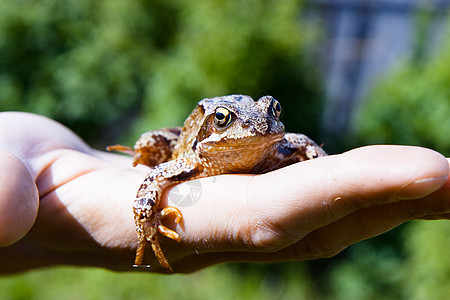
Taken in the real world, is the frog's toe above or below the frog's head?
below

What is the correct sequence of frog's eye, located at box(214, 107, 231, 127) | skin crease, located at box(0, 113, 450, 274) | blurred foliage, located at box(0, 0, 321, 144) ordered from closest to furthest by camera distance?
1. skin crease, located at box(0, 113, 450, 274)
2. frog's eye, located at box(214, 107, 231, 127)
3. blurred foliage, located at box(0, 0, 321, 144)

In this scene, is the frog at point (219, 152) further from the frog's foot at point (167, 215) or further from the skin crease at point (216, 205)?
the skin crease at point (216, 205)

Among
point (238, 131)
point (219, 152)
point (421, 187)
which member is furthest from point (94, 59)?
point (421, 187)

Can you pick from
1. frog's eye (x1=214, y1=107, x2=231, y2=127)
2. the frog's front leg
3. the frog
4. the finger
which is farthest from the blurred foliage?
the finger

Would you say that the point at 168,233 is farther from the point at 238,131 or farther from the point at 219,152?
the point at 238,131

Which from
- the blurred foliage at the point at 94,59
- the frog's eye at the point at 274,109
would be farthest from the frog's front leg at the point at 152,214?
the blurred foliage at the point at 94,59

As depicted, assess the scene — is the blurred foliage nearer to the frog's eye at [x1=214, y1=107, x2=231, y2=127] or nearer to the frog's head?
the frog's head

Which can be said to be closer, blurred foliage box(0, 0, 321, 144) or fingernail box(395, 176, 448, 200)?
fingernail box(395, 176, 448, 200)
